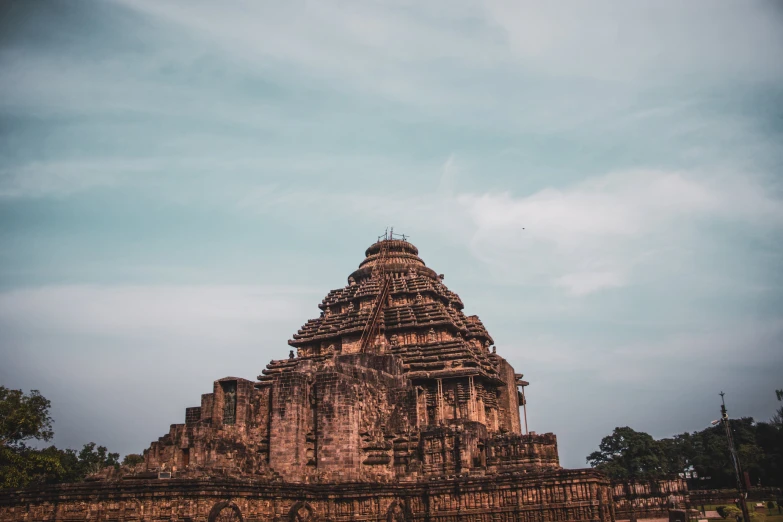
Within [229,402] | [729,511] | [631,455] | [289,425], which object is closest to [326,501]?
[289,425]

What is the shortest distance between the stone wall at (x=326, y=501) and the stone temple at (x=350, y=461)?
0.04m

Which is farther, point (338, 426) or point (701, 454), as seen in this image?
point (701, 454)

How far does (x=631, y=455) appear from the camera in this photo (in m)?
86.6

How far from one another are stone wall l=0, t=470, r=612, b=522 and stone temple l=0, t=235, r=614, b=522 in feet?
0.14

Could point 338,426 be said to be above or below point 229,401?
below

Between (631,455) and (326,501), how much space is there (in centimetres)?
6741

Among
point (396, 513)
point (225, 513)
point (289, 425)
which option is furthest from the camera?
point (289, 425)

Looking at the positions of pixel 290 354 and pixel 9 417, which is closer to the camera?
pixel 9 417

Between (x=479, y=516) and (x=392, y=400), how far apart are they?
9.96 metres

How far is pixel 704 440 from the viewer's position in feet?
298

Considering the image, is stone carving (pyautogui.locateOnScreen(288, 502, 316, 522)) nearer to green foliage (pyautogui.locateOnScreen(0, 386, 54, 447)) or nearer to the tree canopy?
green foliage (pyautogui.locateOnScreen(0, 386, 54, 447))

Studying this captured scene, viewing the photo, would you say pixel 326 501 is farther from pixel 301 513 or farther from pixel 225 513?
pixel 225 513

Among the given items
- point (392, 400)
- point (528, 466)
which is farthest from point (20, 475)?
point (528, 466)

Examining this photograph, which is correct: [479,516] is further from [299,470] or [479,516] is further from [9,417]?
[9,417]
